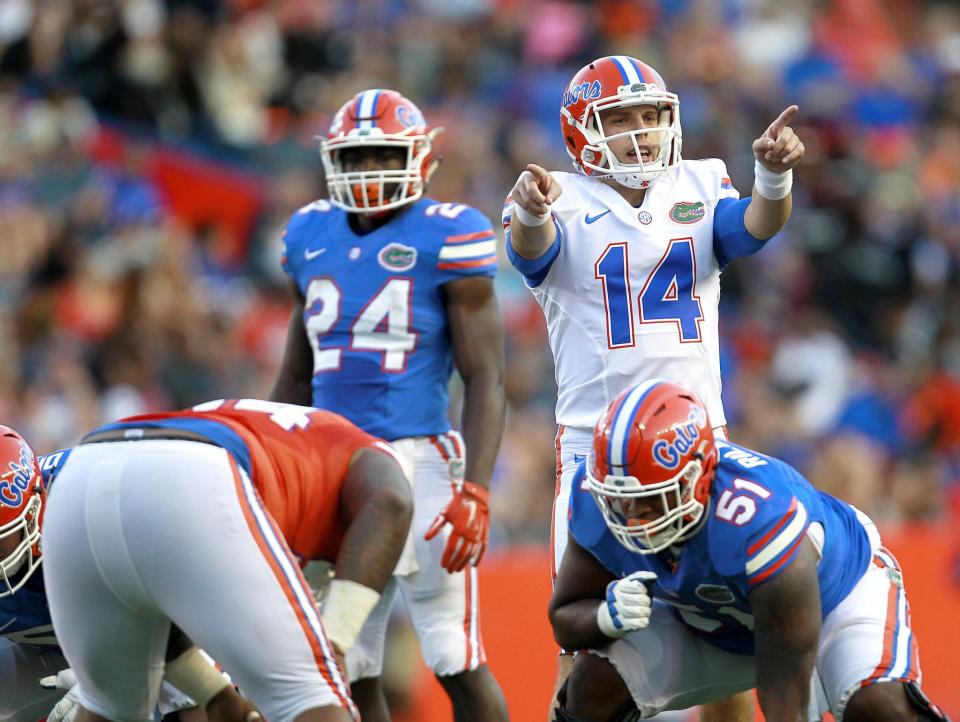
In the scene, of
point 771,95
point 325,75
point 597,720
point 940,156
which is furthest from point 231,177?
point 597,720

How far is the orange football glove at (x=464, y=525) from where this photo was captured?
5.17m

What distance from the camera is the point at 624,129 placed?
17.1ft

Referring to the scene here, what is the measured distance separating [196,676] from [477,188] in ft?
22.7

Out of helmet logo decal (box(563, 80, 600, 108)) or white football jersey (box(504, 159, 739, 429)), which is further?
helmet logo decal (box(563, 80, 600, 108))

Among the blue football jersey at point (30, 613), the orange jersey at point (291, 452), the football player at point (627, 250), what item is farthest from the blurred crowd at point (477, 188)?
the orange jersey at point (291, 452)

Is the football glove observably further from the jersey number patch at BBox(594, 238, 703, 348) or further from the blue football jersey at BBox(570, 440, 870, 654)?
the jersey number patch at BBox(594, 238, 703, 348)

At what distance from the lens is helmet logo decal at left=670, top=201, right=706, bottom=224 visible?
16.9 ft

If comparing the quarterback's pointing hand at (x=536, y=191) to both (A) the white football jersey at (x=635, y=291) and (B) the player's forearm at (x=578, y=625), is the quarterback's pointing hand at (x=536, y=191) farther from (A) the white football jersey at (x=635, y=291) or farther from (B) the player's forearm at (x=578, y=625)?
(B) the player's forearm at (x=578, y=625)

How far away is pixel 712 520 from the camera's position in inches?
165

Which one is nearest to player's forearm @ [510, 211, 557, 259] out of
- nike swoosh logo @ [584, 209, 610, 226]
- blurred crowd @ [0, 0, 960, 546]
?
nike swoosh logo @ [584, 209, 610, 226]

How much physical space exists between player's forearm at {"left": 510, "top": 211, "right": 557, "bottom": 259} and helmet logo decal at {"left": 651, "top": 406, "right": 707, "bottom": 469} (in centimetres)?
101

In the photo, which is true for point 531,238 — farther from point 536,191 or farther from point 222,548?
point 222,548

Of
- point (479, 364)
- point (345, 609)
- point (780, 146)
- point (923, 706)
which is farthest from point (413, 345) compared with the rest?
point (923, 706)

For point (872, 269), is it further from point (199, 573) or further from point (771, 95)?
point (199, 573)
